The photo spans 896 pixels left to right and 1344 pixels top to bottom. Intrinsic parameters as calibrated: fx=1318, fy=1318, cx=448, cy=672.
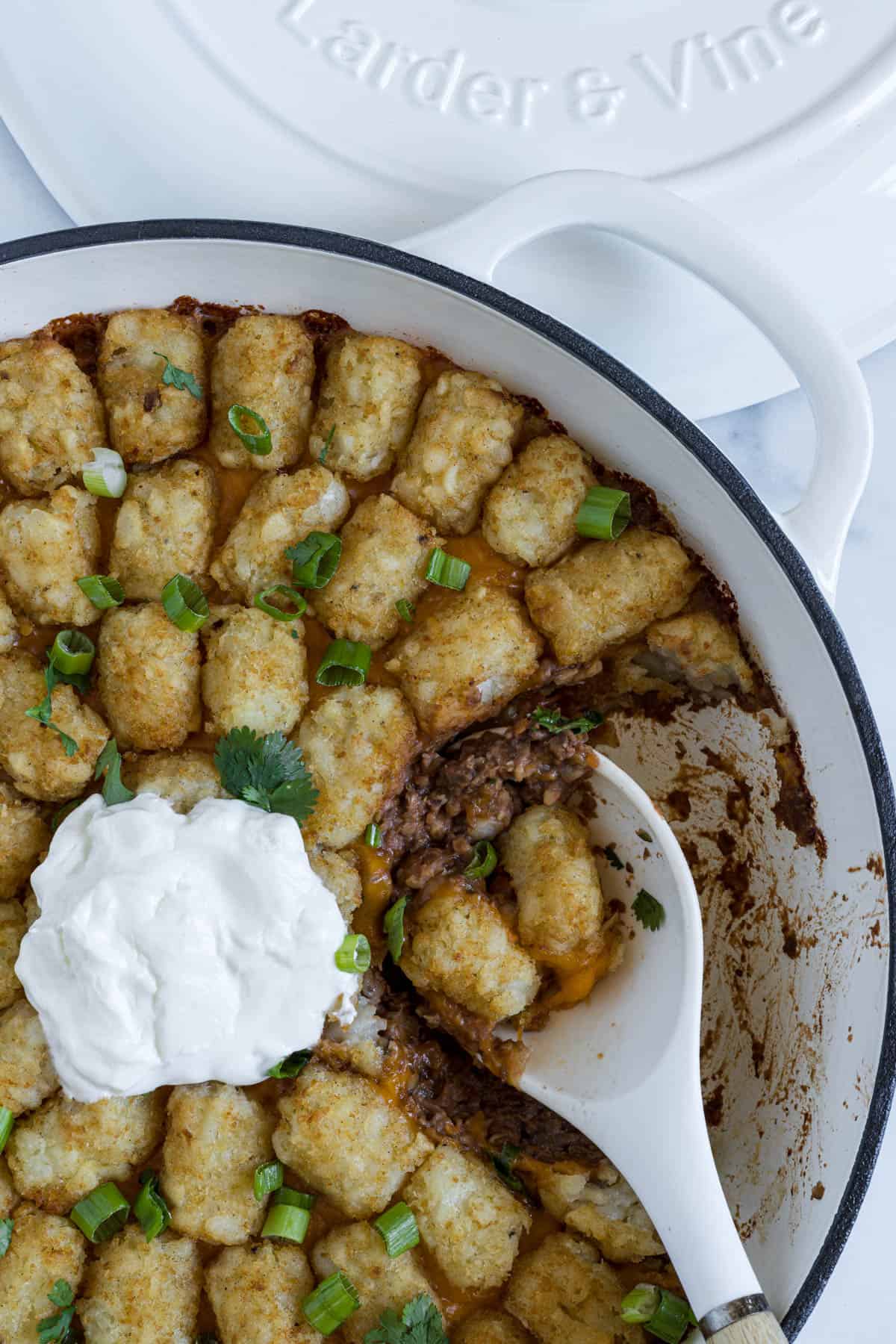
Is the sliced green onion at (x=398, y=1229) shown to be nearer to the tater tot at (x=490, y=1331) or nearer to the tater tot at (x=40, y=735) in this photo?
the tater tot at (x=490, y=1331)

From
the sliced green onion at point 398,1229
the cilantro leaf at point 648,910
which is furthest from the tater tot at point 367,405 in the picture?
the sliced green onion at point 398,1229

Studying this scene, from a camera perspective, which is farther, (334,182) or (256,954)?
(334,182)

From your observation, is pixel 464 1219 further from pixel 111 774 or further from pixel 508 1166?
pixel 111 774

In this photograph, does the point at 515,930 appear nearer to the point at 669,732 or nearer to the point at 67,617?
the point at 669,732

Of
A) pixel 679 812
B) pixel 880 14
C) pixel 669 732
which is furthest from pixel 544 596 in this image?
pixel 880 14

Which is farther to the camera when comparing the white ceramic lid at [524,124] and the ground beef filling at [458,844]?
the white ceramic lid at [524,124]

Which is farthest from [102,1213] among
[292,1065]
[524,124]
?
[524,124]

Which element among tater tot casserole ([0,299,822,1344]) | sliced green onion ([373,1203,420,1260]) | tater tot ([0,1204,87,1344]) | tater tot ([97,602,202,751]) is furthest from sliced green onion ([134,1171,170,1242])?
tater tot ([97,602,202,751])

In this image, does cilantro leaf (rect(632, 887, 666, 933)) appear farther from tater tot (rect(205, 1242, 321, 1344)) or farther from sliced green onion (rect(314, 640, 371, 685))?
tater tot (rect(205, 1242, 321, 1344))
